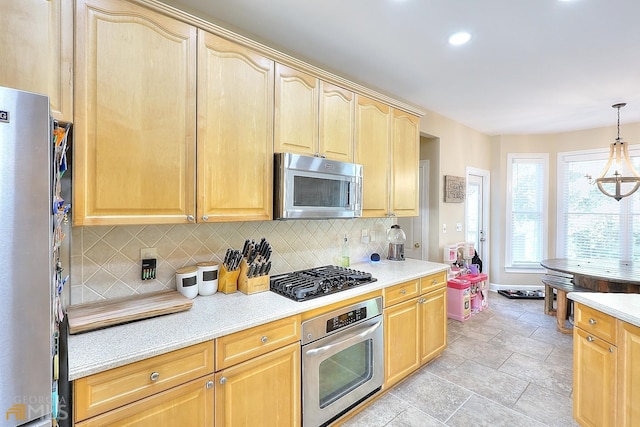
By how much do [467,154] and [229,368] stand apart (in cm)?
459

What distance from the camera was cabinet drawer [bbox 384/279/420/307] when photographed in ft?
7.48

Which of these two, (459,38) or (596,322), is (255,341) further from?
(459,38)

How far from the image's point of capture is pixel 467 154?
4695 mm

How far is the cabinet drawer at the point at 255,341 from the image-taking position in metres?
1.41

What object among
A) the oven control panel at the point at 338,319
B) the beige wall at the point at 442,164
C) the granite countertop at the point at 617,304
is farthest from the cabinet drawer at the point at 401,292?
the beige wall at the point at 442,164

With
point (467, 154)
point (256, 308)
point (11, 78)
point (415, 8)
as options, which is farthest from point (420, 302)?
point (467, 154)

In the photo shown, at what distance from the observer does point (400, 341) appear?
7.84ft

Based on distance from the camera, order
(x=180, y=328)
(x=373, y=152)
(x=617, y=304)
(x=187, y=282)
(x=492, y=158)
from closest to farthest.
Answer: (x=180, y=328) → (x=617, y=304) → (x=187, y=282) → (x=373, y=152) → (x=492, y=158)

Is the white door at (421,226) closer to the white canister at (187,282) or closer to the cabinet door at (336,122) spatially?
the cabinet door at (336,122)

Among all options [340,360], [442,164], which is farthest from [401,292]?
[442,164]

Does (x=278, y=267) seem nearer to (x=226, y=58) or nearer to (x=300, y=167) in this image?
(x=300, y=167)

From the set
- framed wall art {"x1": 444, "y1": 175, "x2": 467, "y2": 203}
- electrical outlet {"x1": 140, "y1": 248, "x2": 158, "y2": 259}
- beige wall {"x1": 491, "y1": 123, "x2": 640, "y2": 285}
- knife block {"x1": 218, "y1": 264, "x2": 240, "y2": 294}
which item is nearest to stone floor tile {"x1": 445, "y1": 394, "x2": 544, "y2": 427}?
knife block {"x1": 218, "y1": 264, "x2": 240, "y2": 294}

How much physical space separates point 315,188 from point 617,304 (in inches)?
74.9

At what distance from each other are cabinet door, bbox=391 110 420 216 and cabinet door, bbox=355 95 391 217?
11 cm
